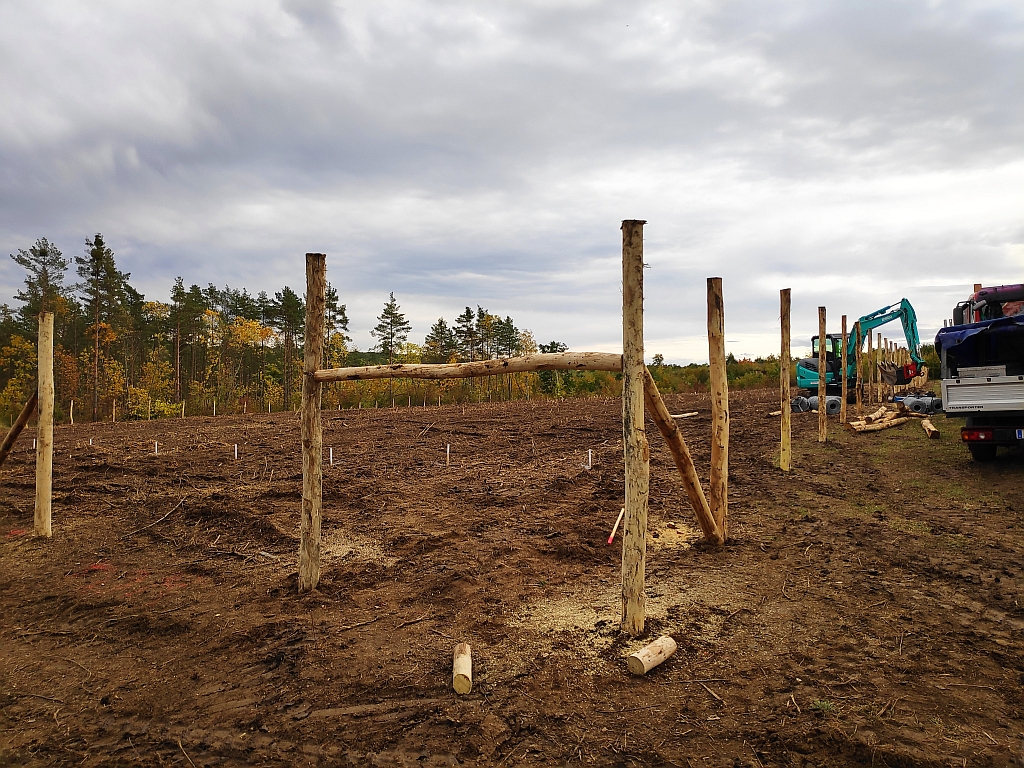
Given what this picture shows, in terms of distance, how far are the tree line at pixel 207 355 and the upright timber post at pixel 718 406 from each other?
70.5 ft

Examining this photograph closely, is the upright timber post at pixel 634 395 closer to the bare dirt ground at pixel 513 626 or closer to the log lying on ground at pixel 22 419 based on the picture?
the bare dirt ground at pixel 513 626

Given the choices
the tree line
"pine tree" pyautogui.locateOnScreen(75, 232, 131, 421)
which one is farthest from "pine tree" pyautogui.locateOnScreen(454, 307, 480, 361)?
"pine tree" pyautogui.locateOnScreen(75, 232, 131, 421)

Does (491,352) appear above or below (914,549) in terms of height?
above

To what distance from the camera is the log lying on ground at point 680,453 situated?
4184 millimetres

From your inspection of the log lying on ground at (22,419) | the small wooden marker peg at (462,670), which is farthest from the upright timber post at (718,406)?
the log lying on ground at (22,419)

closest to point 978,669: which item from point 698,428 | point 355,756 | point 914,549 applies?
Answer: point 914,549

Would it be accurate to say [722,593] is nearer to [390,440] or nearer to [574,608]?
[574,608]

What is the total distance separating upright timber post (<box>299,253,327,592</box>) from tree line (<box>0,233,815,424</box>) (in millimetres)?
22589

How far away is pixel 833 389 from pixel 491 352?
24705 millimetres

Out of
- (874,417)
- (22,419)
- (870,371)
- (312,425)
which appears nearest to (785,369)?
(874,417)

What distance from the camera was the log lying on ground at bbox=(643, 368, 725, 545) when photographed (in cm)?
418

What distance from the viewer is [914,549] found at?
18.7ft

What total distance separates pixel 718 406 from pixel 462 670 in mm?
3996

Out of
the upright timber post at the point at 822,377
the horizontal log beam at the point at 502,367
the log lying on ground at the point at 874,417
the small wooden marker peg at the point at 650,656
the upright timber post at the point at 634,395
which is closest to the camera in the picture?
the small wooden marker peg at the point at 650,656
